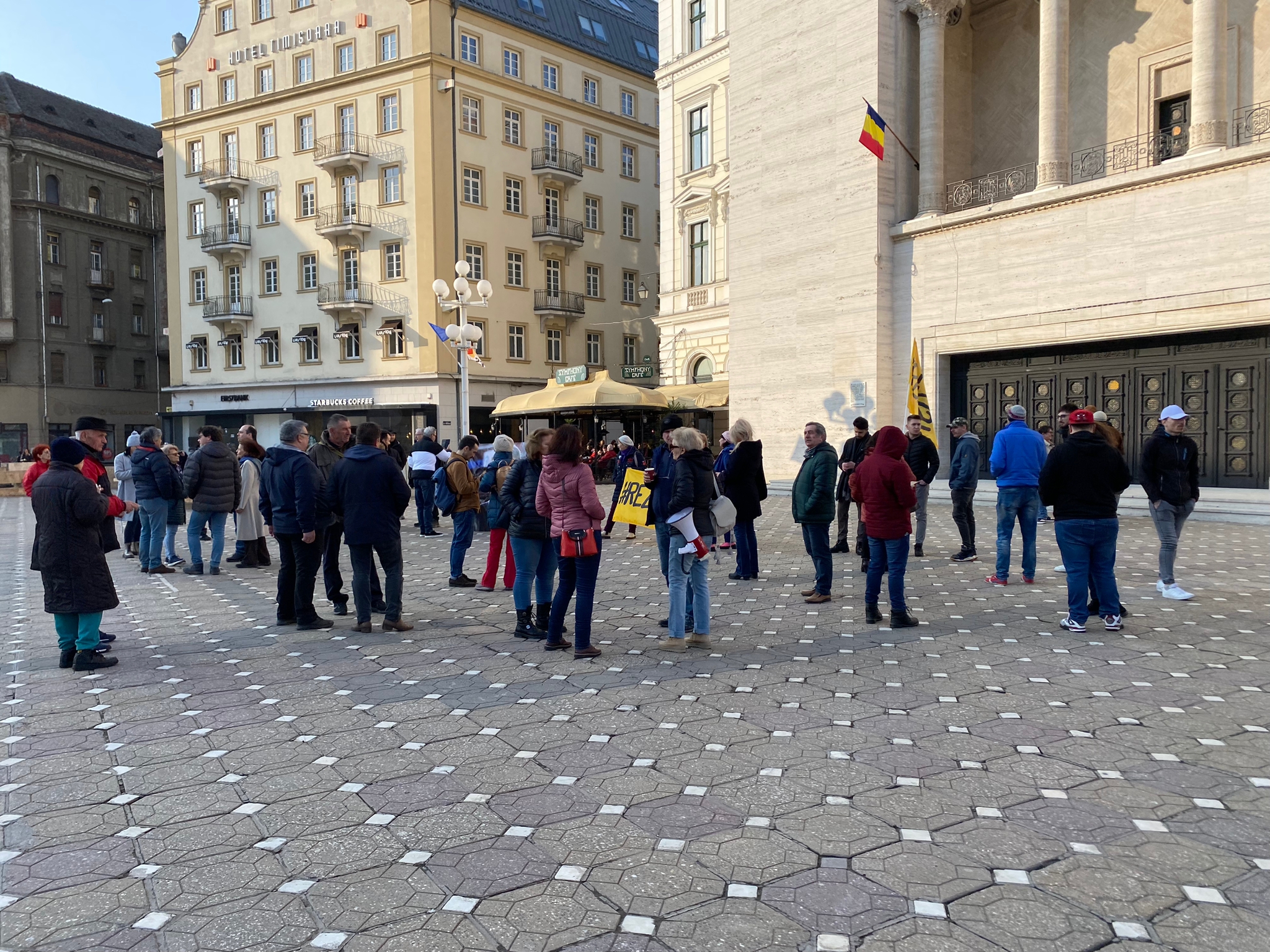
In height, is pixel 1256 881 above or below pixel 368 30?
below

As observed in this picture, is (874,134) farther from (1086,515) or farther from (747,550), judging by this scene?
(1086,515)

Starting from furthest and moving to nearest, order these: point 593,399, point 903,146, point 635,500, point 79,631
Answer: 1. point 593,399
2. point 903,146
3. point 635,500
4. point 79,631

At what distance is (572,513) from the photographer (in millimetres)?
7098

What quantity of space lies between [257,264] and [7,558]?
33.5 m

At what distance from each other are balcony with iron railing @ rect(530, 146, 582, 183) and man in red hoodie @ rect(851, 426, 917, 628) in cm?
3812

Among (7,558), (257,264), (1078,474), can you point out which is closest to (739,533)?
(1078,474)

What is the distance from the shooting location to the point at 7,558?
14453 mm

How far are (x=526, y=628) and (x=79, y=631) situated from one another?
358 centimetres

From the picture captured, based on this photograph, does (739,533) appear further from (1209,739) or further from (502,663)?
(1209,739)

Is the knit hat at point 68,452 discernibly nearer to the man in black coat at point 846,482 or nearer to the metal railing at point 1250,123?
the man in black coat at point 846,482

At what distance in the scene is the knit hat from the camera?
6.83 meters

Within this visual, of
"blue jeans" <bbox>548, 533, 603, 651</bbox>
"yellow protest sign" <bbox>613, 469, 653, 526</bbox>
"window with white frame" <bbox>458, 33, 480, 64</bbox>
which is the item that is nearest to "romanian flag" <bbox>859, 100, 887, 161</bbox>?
"yellow protest sign" <bbox>613, 469, 653, 526</bbox>

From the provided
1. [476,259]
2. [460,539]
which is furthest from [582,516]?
[476,259]

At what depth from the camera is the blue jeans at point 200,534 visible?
12.5 m
